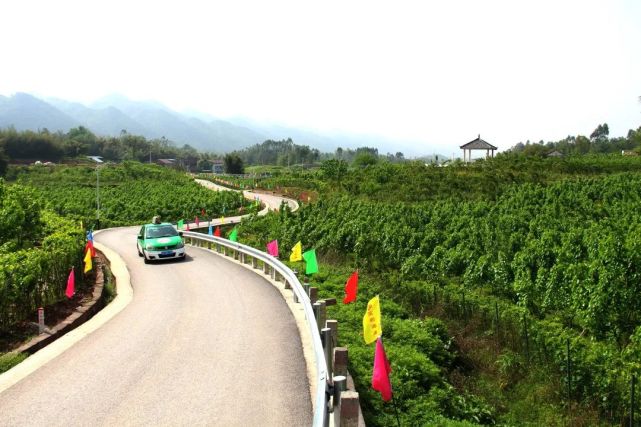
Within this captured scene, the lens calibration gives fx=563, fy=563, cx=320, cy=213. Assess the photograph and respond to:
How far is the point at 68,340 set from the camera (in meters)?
11.2

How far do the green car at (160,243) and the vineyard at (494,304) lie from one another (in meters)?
5.39

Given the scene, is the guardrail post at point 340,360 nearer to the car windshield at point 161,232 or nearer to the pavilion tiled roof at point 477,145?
the car windshield at point 161,232

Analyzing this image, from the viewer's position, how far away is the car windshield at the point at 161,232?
23.1m

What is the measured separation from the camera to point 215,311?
1337cm

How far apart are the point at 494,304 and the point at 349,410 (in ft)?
36.6

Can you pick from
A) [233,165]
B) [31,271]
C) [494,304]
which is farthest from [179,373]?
[233,165]

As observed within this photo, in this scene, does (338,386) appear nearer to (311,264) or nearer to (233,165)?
(311,264)

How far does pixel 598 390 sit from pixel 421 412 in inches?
164

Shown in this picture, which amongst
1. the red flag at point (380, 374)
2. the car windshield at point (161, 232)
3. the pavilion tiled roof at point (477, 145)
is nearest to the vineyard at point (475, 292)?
the red flag at point (380, 374)

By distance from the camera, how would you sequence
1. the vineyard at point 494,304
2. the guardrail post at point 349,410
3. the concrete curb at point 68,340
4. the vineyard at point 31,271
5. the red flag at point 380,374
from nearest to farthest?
1. the guardrail post at point 349,410
2. the red flag at point 380,374
3. the concrete curb at point 68,340
4. the vineyard at point 494,304
5. the vineyard at point 31,271

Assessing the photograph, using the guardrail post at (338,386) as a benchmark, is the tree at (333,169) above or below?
above

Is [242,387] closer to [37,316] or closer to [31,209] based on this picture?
[37,316]

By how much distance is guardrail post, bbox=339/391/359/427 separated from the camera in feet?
19.1

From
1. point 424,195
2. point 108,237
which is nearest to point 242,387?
point 108,237
